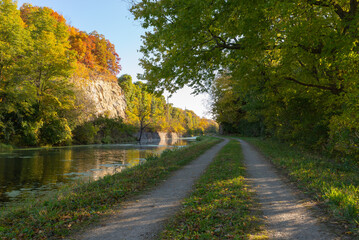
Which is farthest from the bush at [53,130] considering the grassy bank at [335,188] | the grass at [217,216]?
the grassy bank at [335,188]

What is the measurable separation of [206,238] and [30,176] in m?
11.3

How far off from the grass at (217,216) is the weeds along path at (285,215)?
1.12 ft

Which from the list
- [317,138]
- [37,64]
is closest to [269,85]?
[317,138]

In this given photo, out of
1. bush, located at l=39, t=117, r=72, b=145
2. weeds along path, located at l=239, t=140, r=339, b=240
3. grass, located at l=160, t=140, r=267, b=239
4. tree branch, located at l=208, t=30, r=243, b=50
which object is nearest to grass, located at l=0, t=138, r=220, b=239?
grass, located at l=160, t=140, r=267, b=239

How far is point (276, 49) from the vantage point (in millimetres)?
10383

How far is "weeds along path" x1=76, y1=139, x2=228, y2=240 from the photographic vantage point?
436cm

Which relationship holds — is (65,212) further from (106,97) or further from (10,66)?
(106,97)

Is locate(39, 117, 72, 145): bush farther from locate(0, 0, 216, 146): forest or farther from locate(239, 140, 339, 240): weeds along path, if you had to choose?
locate(239, 140, 339, 240): weeds along path

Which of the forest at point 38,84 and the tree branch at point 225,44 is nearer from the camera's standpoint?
the tree branch at point 225,44

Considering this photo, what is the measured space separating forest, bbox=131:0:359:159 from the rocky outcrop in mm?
35861

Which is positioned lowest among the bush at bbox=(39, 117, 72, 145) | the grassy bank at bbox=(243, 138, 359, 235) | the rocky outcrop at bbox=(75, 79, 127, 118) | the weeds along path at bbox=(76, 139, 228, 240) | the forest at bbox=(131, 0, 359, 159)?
the weeds along path at bbox=(76, 139, 228, 240)

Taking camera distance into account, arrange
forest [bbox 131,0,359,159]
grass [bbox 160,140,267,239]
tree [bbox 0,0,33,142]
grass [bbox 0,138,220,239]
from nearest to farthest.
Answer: grass [bbox 160,140,267,239]
grass [bbox 0,138,220,239]
forest [bbox 131,0,359,159]
tree [bbox 0,0,33,142]

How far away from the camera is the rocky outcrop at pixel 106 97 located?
1838 inches

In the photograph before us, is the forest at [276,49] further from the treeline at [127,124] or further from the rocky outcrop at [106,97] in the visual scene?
the rocky outcrop at [106,97]
